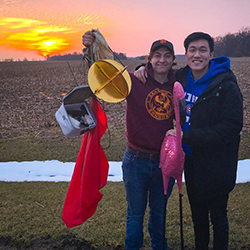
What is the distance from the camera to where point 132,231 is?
243cm

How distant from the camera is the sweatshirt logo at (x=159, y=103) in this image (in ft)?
7.53

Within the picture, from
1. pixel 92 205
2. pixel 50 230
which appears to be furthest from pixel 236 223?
pixel 50 230

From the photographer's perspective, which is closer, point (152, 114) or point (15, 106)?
point (152, 114)

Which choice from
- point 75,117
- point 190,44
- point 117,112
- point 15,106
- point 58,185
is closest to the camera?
point 190,44

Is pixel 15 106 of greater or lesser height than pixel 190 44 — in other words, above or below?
below

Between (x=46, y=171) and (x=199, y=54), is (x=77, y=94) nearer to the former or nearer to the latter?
(x=199, y=54)

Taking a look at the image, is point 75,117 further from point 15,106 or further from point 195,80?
point 15,106

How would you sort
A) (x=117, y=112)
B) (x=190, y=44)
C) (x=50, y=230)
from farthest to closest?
(x=117, y=112)
(x=50, y=230)
(x=190, y=44)

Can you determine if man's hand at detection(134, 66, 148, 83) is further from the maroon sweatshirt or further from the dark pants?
the dark pants

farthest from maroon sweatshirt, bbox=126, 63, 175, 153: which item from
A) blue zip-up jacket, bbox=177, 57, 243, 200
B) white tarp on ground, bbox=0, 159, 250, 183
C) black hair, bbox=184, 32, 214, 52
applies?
white tarp on ground, bbox=0, 159, 250, 183

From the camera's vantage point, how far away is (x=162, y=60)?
88.5 inches

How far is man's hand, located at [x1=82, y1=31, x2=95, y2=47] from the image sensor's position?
2.31 metres

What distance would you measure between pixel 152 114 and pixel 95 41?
0.80 m

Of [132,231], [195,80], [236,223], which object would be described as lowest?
[236,223]
